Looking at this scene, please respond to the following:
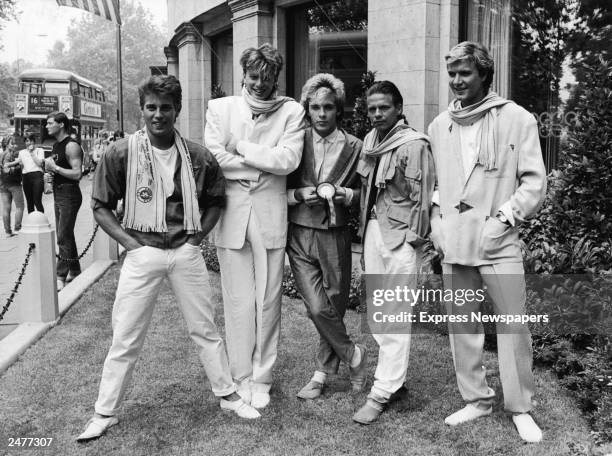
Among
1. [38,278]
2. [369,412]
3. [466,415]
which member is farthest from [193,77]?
[466,415]

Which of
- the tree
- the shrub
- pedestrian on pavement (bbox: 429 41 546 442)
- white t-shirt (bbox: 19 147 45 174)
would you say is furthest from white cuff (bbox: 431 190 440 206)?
the tree

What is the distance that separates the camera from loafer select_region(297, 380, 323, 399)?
469 centimetres

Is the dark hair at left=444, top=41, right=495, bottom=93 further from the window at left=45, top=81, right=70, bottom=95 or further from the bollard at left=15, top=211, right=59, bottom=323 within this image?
the window at left=45, top=81, right=70, bottom=95

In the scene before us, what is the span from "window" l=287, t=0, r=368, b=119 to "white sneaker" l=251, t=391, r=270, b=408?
6.76 metres

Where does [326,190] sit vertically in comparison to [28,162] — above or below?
below

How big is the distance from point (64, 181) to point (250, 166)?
16.0 feet

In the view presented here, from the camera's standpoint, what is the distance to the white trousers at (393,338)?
4250 mm

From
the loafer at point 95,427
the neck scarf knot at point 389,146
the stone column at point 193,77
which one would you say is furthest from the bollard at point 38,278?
the stone column at point 193,77

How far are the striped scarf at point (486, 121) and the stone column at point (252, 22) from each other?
28.0 feet

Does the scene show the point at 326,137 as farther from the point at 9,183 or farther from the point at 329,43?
the point at 9,183

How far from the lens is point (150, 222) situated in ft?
13.3

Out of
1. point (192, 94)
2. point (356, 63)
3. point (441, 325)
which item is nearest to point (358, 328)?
point (441, 325)

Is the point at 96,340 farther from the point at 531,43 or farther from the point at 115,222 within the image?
the point at 531,43

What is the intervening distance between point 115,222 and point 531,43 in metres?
6.68
